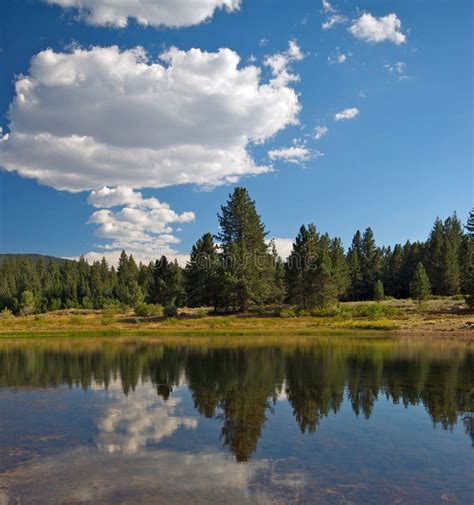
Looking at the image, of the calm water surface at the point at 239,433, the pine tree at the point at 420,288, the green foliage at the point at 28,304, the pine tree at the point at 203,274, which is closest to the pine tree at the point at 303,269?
the pine tree at the point at 203,274

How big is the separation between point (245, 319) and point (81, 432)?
5661 cm

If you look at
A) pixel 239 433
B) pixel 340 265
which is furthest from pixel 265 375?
pixel 340 265

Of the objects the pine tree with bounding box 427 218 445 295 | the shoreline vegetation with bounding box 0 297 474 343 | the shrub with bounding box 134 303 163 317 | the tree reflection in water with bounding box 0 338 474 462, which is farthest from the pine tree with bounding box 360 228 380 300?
the tree reflection in water with bounding box 0 338 474 462

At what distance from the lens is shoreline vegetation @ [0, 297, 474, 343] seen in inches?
2329

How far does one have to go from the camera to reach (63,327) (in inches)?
2586

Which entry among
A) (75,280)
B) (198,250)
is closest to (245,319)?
(198,250)

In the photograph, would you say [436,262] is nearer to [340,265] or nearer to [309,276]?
[340,265]

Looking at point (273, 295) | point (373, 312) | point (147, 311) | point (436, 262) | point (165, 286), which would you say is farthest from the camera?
point (436, 262)

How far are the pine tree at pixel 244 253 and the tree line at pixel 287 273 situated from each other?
160 mm

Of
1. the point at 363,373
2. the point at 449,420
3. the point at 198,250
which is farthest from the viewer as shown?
the point at 198,250

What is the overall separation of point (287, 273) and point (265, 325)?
17.2 meters

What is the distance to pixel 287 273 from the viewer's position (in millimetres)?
82750

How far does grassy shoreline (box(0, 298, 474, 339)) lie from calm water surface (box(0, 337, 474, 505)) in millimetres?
25647

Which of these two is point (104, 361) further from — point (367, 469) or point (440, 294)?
point (440, 294)
